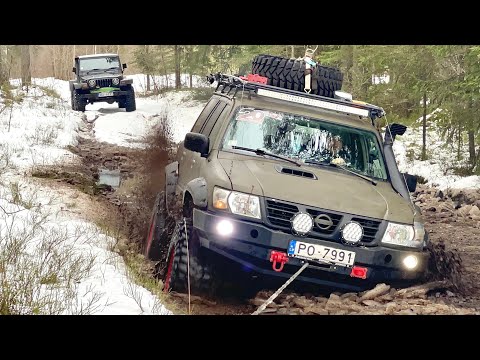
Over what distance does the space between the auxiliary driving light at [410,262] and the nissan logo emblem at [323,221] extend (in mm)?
779

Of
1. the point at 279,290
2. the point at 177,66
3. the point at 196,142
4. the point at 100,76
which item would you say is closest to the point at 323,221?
the point at 279,290

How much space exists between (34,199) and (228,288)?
368cm

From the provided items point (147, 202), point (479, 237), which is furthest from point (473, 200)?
point (147, 202)

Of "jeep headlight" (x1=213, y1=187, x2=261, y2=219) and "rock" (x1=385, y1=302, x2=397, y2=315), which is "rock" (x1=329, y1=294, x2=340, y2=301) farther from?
"jeep headlight" (x1=213, y1=187, x2=261, y2=219)

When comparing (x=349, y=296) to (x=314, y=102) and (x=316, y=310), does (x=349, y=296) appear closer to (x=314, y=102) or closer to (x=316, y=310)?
(x=316, y=310)

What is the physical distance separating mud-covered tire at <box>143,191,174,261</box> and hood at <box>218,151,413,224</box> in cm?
139

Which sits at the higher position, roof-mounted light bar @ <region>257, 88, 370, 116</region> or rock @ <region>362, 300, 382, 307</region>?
roof-mounted light bar @ <region>257, 88, 370, 116</region>

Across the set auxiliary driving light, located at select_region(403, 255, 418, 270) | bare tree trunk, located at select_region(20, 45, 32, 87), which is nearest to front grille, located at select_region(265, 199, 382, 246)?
auxiliary driving light, located at select_region(403, 255, 418, 270)

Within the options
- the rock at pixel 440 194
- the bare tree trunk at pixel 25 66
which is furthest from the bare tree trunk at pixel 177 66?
the rock at pixel 440 194

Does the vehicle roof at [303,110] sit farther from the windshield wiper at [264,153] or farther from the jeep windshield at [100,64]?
the jeep windshield at [100,64]

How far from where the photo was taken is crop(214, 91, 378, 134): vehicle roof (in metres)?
6.54

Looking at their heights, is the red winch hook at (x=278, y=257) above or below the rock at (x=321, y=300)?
above

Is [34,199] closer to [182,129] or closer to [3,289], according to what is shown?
[3,289]

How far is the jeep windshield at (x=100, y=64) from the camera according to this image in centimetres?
2511
